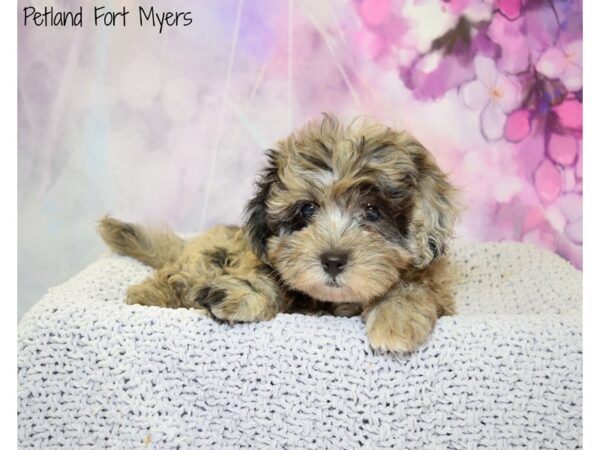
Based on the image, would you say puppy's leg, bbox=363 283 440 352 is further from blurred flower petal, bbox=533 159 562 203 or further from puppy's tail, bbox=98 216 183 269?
blurred flower petal, bbox=533 159 562 203

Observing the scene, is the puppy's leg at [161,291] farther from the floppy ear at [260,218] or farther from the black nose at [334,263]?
the black nose at [334,263]

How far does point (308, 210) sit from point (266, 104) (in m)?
1.81

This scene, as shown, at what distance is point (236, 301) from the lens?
3.05m

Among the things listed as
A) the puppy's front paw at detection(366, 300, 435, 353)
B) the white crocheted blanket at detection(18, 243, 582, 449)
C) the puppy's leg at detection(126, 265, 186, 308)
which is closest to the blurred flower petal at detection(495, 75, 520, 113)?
the white crocheted blanket at detection(18, 243, 582, 449)

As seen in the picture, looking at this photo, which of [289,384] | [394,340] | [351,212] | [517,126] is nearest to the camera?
[394,340]

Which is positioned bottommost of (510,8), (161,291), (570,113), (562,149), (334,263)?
(161,291)

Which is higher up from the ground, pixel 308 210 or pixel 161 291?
pixel 308 210

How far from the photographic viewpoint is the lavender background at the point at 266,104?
4332 millimetres

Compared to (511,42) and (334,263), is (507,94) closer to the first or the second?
(511,42)

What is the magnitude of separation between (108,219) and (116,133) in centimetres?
65

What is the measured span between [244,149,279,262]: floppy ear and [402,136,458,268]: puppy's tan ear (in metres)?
0.72

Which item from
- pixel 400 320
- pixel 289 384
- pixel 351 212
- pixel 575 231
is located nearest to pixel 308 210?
pixel 351 212

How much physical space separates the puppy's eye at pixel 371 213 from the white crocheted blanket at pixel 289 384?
52cm
